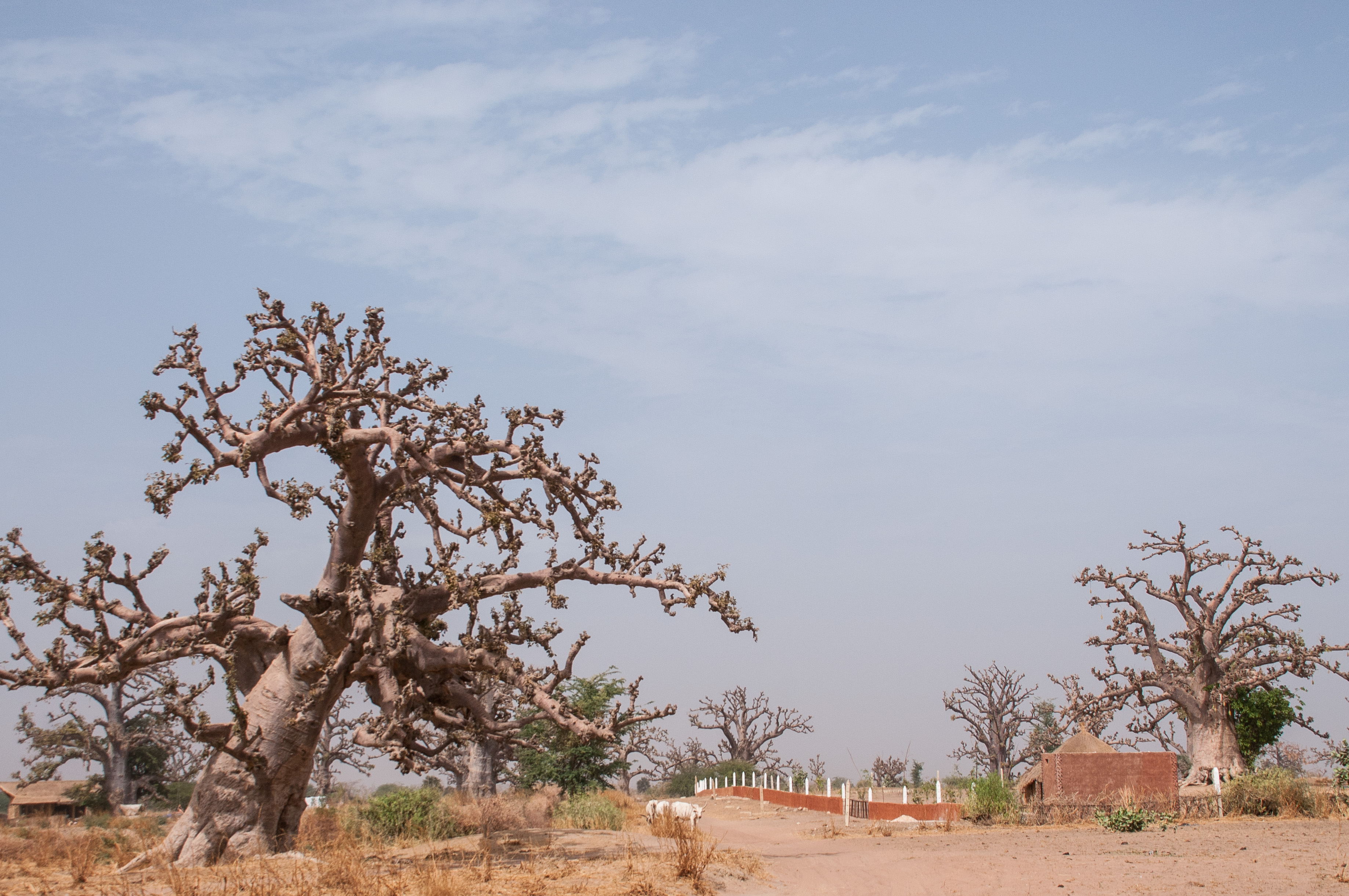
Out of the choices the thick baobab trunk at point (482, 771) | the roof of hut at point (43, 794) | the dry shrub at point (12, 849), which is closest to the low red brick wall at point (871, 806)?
the thick baobab trunk at point (482, 771)

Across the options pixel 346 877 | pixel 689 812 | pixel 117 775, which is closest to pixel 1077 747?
pixel 689 812

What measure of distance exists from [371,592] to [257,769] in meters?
2.55

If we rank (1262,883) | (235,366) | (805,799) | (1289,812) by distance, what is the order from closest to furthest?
1. (1262,883)
2. (235,366)
3. (1289,812)
4. (805,799)

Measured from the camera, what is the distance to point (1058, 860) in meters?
12.7

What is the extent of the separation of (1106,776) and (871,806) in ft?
16.6

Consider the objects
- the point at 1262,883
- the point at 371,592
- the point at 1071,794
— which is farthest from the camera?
the point at 1071,794

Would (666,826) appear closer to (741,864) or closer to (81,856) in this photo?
(741,864)

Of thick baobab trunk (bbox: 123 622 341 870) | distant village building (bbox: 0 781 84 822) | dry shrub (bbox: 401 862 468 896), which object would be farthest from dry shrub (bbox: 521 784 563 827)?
distant village building (bbox: 0 781 84 822)

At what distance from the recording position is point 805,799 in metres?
27.8

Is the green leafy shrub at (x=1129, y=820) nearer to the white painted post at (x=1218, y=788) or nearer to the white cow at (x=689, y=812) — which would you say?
the white painted post at (x=1218, y=788)

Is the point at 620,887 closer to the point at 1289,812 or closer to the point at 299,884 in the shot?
the point at 299,884

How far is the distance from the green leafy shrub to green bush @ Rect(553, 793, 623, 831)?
888cm

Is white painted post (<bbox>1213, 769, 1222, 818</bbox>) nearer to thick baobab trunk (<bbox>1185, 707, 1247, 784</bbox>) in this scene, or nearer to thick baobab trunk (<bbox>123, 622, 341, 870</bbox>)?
thick baobab trunk (<bbox>1185, 707, 1247, 784</bbox>)

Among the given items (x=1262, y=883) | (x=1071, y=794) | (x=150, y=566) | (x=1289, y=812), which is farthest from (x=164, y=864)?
(x=1289, y=812)
